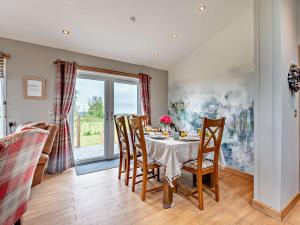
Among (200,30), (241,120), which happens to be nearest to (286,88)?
(241,120)

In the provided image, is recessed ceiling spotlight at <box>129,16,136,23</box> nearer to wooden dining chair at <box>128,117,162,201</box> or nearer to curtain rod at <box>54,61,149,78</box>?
curtain rod at <box>54,61,149,78</box>

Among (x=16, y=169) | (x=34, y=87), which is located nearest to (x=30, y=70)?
(x=34, y=87)

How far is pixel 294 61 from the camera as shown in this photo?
2.05m

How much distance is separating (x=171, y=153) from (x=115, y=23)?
2334 mm

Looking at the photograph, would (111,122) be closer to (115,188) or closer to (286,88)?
(115,188)

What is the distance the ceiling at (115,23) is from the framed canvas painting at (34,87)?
67 cm

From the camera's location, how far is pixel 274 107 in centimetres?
180

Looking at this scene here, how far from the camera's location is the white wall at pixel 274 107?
69.8 inches

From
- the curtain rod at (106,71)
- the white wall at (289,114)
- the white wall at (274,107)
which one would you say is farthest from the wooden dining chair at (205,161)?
the curtain rod at (106,71)

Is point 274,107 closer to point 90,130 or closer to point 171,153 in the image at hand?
point 171,153

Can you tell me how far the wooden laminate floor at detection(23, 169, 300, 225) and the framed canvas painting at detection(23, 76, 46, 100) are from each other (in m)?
1.51

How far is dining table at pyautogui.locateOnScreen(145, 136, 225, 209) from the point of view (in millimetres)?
1870

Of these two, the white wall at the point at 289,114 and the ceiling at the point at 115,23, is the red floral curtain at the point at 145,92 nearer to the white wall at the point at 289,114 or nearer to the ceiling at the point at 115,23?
the ceiling at the point at 115,23

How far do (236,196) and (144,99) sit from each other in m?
2.82
